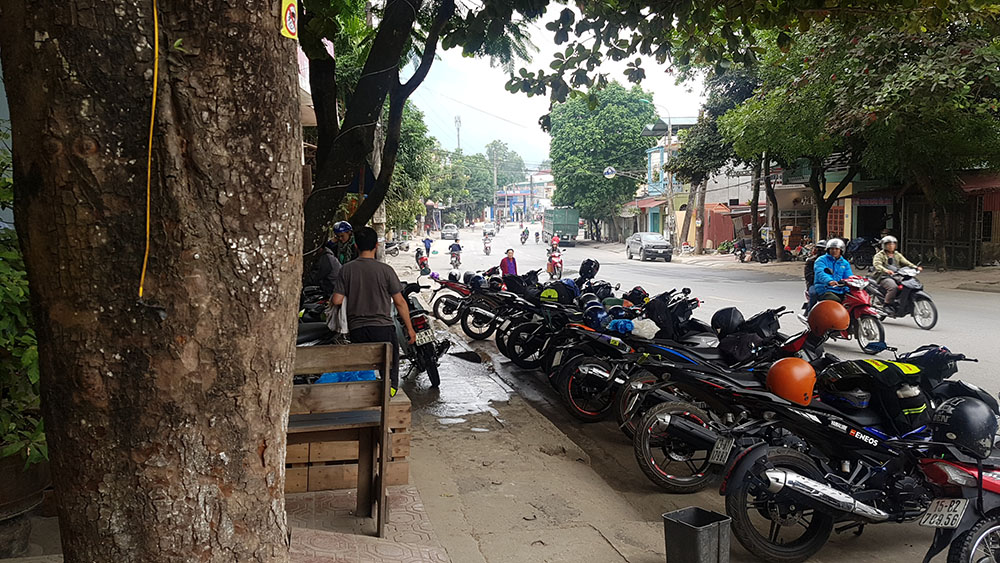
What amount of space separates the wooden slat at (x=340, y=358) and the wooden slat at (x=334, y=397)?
0.30ft

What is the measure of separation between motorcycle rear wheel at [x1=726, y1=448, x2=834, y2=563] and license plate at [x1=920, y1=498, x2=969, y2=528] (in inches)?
18.5

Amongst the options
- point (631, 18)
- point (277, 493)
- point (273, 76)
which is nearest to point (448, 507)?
point (277, 493)

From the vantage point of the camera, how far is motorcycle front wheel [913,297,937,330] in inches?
427

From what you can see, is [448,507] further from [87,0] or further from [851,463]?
[87,0]

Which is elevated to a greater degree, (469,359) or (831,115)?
(831,115)

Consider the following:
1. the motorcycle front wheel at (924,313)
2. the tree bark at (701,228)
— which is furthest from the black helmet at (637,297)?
the tree bark at (701,228)

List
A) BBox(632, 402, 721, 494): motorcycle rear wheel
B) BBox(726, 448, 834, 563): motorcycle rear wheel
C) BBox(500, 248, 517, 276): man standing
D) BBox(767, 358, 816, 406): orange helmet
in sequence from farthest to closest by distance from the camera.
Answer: BBox(500, 248, 517, 276): man standing, BBox(632, 402, 721, 494): motorcycle rear wheel, BBox(767, 358, 816, 406): orange helmet, BBox(726, 448, 834, 563): motorcycle rear wheel

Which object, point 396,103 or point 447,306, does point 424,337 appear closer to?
point 396,103

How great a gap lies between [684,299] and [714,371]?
84.3 inches

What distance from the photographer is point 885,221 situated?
84.5ft

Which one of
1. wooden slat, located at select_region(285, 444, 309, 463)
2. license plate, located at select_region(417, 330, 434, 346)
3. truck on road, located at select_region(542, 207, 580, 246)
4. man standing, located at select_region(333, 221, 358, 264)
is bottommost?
wooden slat, located at select_region(285, 444, 309, 463)

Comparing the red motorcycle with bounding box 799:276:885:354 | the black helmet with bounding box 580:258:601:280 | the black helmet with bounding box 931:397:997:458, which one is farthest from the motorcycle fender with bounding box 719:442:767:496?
the red motorcycle with bounding box 799:276:885:354

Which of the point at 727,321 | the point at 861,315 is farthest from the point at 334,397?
the point at 861,315

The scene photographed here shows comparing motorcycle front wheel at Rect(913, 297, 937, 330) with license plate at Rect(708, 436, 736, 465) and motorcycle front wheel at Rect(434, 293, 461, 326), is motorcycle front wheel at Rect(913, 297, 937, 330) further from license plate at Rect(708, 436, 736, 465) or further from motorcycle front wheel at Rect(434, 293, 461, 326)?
license plate at Rect(708, 436, 736, 465)
